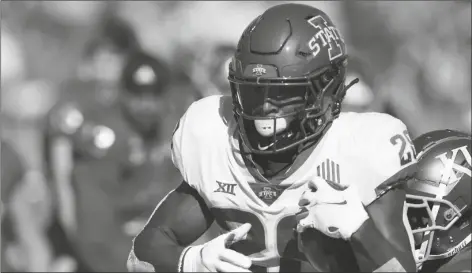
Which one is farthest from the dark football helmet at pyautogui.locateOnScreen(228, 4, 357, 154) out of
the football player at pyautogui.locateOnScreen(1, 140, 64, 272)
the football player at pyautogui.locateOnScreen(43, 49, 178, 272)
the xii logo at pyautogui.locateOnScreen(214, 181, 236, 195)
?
the football player at pyautogui.locateOnScreen(1, 140, 64, 272)

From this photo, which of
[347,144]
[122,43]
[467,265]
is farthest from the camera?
[122,43]

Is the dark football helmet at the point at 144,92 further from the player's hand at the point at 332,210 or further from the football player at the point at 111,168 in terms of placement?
the player's hand at the point at 332,210

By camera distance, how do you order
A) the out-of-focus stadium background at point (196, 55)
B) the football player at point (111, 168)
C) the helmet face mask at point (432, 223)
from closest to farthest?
the helmet face mask at point (432, 223) < the football player at point (111, 168) < the out-of-focus stadium background at point (196, 55)

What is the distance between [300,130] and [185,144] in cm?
35

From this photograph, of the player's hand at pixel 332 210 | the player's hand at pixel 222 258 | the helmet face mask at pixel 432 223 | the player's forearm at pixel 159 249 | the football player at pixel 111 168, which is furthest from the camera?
the football player at pixel 111 168

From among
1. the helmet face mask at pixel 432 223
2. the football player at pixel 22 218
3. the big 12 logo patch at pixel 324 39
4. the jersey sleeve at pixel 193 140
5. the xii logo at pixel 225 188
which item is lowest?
the football player at pixel 22 218

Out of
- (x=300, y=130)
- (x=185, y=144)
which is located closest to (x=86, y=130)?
(x=185, y=144)

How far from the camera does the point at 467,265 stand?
256 cm

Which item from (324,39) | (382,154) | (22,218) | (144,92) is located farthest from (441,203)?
(22,218)

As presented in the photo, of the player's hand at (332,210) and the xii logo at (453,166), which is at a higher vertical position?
the player's hand at (332,210)

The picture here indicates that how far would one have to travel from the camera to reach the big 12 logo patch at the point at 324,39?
213cm

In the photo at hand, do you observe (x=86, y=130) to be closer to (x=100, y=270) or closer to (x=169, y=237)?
(x=100, y=270)

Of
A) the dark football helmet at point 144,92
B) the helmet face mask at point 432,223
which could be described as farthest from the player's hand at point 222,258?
the dark football helmet at point 144,92

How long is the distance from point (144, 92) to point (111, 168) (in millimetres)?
448
